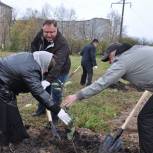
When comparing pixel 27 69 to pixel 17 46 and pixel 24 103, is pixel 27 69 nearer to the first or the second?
pixel 24 103

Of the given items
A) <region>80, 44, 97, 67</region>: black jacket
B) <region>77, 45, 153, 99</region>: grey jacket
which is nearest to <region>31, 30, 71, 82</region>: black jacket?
<region>77, 45, 153, 99</region>: grey jacket

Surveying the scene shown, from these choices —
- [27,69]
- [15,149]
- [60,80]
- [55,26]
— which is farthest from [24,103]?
[27,69]

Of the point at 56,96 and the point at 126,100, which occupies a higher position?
the point at 56,96

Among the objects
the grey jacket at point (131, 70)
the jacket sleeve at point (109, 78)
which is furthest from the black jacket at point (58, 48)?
the grey jacket at point (131, 70)

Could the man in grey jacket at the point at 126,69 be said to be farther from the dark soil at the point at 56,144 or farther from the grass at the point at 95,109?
the grass at the point at 95,109

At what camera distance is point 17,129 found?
680 cm

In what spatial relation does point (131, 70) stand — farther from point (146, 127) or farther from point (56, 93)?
point (56, 93)

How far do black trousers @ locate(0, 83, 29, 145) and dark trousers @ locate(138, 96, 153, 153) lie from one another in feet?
5.62

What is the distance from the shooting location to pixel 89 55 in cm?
1789

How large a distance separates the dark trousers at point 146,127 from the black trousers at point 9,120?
1.71m

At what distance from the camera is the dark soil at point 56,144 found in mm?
7109

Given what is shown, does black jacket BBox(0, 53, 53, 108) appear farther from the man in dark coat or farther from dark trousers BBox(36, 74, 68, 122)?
the man in dark coat

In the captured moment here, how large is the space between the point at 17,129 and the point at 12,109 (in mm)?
329

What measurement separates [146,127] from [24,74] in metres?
1.87
